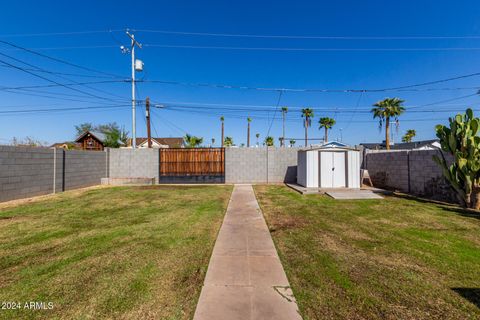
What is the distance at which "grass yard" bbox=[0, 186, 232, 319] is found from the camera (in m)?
2.11

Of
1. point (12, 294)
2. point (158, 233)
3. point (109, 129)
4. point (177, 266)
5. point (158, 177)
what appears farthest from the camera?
point (109, 129)

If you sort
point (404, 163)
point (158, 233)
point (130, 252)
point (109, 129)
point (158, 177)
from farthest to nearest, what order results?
point (109, 129)
point (158, 177)
point (404, 163)
point (158, 233)
point (130, 252)

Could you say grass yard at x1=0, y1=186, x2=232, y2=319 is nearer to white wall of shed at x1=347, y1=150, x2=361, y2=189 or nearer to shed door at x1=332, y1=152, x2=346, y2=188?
shed door at x1=332, y1=152, x2=346, y2=188

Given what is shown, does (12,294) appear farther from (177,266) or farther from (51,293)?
(177,266)

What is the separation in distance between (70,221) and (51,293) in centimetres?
340

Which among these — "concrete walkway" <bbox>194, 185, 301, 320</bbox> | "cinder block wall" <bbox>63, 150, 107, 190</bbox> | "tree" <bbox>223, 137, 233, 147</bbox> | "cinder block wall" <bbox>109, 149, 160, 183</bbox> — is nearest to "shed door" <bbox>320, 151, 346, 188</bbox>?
"concrete walkway" <bbox>194, 185, 301, 320</bbox>

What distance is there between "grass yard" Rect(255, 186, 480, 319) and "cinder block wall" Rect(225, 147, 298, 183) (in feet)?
23.8

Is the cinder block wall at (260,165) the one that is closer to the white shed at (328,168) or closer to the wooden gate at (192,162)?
the wooden gate at (192,162)

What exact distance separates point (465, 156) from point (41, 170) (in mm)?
15809

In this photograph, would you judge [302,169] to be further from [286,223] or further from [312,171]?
[286,223]

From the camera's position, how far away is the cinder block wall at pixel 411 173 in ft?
25.9

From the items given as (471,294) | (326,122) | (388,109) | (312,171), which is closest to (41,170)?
(312,171)

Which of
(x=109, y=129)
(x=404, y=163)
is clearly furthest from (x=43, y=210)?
(x=109, y=129)

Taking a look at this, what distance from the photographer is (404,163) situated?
975cm
